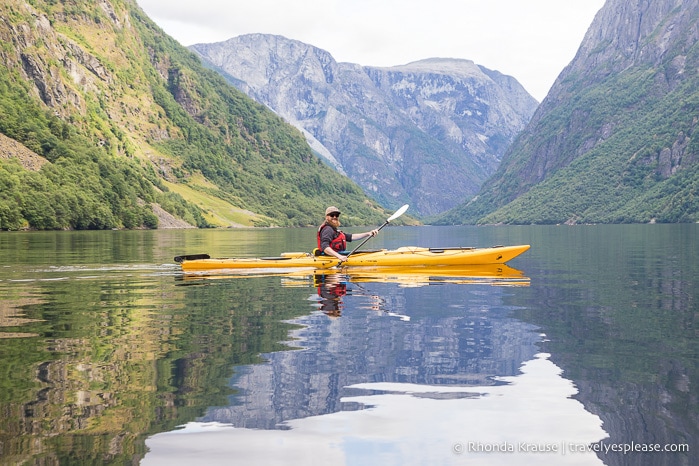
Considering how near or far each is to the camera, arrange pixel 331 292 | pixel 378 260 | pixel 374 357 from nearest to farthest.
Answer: pixel 374 357, pixel 331 292, pixel 378 260

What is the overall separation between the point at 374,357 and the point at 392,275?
18.1m

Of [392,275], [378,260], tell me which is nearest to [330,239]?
[378,260]

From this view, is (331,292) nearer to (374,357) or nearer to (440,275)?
(440,275)

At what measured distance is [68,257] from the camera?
46.2 meters

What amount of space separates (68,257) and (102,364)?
34.7 meters

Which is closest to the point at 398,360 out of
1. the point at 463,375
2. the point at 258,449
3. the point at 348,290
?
the point at 463,375

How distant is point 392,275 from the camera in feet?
106

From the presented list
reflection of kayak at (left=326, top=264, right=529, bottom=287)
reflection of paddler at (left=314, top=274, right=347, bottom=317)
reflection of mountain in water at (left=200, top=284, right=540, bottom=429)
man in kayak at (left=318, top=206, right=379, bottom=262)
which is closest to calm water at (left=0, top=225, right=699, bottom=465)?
reflection of mountain in water at (left=200, top=284, right=540, bottom=429)

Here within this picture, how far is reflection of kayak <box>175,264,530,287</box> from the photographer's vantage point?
30.0 metres

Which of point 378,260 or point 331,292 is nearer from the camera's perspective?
point 331,292

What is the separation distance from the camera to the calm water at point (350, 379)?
30.8 feet

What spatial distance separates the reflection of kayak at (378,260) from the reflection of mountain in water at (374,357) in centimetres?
1087

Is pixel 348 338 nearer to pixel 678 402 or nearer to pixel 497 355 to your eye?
pixel 497 355

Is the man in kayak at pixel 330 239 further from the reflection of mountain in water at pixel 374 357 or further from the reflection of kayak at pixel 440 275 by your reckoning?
the reflection of mountain in water at pixel 374 357
